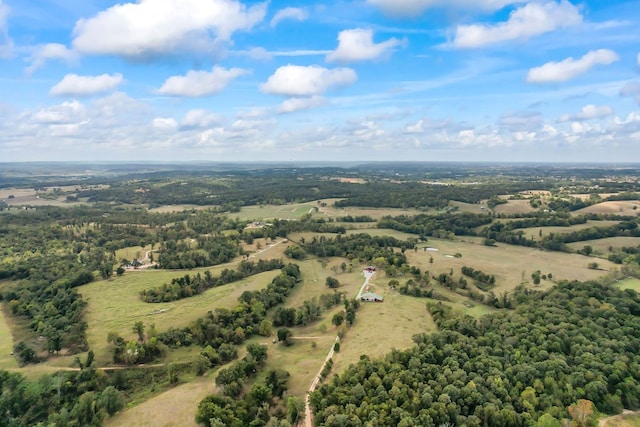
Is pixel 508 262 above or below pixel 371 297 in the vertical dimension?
above

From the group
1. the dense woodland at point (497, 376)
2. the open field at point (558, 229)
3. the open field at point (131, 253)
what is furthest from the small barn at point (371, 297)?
the open field at point (558, 229)

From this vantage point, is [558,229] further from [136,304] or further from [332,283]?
[136,304]

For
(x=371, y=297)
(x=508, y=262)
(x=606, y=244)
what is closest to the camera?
(x=371, y=297)

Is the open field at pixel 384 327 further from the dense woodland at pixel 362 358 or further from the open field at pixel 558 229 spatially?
the open field at pixel 558 229

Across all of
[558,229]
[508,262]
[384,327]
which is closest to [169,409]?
[384,327]

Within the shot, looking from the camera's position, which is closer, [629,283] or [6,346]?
[6,346]

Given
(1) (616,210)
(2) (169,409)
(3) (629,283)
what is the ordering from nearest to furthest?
(2) (169,409) → (3) (629,283) → (1) (616,210)

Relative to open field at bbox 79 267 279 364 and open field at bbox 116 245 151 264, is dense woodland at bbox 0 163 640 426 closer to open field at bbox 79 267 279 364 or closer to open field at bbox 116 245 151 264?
open field at bbox 79 267 279 364

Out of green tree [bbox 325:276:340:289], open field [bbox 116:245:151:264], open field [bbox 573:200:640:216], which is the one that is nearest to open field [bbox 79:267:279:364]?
green tree [bbox 325:276:340:289]
